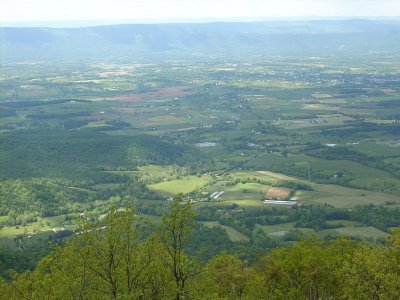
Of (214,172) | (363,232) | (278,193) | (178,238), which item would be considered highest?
(178,238)

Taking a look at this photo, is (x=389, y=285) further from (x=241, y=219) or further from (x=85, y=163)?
(x=85, y=163)

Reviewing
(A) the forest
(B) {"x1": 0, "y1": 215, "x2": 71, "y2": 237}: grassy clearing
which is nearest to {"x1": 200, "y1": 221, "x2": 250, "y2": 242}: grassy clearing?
(A) the forest

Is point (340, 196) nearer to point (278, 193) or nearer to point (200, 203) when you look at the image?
point (278, 193)

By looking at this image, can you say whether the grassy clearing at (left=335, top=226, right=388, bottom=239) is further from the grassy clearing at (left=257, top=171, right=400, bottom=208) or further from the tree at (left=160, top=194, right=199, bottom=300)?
the tree at (left=160, top=194, right=199, bottom=300)

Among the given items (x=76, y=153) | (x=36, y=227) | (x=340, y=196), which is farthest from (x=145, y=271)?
(x=76, y=153)

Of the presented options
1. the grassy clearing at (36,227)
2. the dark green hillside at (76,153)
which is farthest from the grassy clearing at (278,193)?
the grassy clearing at (36,227)

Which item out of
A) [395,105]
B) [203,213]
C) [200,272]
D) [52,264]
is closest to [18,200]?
[203,213]

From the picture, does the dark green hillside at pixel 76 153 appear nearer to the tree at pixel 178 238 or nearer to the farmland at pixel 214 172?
the farmland at pixel 214 172

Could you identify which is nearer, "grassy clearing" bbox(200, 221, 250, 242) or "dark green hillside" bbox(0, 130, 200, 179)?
"grassy clearing" bbox(200, 221, 250, 242)

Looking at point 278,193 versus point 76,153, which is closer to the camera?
point 278,193
